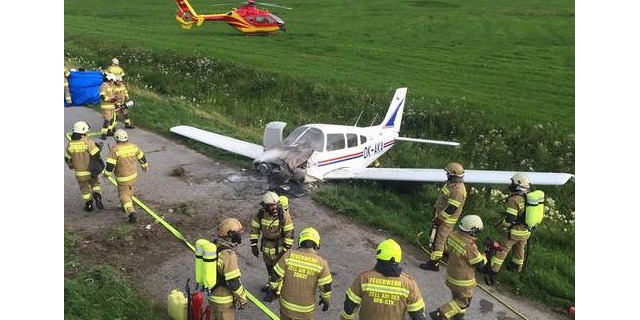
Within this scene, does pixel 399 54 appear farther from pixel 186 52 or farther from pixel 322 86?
pixel 186 52

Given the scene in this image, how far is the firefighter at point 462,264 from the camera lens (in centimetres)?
747

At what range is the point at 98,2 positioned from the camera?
35.4m

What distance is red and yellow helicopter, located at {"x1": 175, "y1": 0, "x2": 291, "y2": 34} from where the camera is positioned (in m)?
19.5

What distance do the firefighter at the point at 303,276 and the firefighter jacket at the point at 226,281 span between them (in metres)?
0.55

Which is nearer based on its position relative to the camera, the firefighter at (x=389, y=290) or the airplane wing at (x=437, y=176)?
the firefighter at (x=389, y=290)

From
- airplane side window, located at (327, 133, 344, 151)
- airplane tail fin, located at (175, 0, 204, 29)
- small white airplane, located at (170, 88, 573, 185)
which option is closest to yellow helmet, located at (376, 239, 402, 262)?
small white airplane, located at (170, 88, 573, 185)

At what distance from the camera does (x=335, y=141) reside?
14.1m

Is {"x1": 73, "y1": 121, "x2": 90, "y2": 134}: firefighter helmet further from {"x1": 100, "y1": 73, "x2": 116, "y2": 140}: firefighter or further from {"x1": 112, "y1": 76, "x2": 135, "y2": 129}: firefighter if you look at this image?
{"x1": 112, "y1": 76, "x2": 135, "y2": 129}: firefighter

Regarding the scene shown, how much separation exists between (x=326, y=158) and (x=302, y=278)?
7315 millimetres

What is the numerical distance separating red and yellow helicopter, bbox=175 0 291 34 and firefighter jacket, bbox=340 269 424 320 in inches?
567

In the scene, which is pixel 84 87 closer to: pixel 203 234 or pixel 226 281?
pixel 203 234

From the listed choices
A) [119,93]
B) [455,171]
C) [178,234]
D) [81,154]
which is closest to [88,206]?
[81,154]

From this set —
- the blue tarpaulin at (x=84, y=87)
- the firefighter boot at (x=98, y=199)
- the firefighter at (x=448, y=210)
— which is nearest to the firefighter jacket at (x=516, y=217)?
the firefighter at (x=448, y=210)

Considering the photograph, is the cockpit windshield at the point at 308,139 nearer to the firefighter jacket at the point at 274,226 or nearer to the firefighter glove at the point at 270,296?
the firefighter jacket at the point at 274,226
